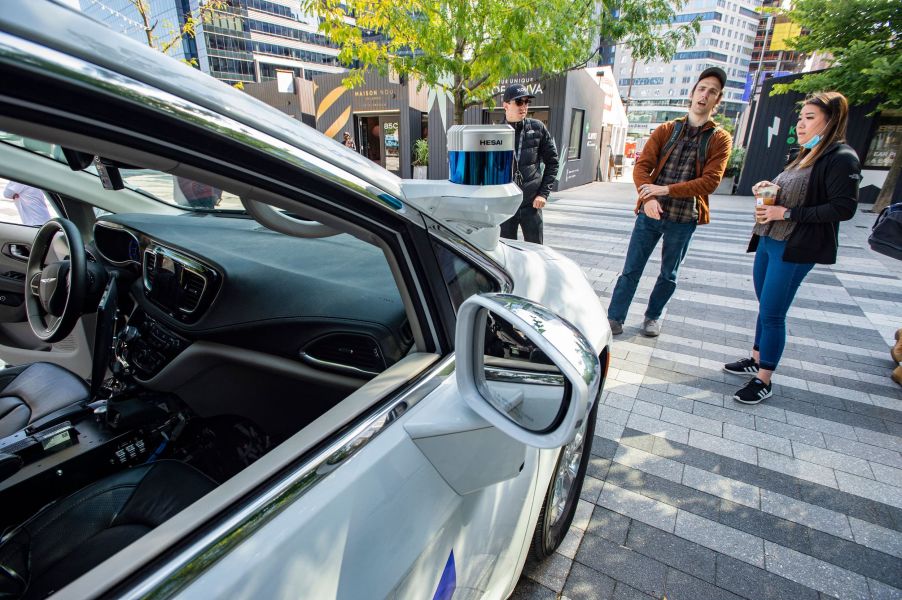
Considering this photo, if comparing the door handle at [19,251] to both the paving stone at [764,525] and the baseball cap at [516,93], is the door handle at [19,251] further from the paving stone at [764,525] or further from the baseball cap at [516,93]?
the paving stone at [764,525]

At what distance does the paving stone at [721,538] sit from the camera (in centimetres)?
201

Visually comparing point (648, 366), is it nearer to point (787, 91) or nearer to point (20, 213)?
point (20, 213)

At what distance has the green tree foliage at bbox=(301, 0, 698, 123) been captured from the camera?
223 inches

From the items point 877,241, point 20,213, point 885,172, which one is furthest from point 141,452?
point 885,172

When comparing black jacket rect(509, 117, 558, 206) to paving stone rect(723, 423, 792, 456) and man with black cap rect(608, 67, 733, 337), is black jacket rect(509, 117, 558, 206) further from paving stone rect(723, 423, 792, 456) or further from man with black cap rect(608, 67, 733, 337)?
paving stone rect(723, 423, 792, 456)

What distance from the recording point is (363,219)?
1.00 m

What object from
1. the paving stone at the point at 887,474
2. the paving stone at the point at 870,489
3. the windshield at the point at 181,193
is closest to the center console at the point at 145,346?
the windshield at the point at 181,193

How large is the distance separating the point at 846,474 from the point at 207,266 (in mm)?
3418

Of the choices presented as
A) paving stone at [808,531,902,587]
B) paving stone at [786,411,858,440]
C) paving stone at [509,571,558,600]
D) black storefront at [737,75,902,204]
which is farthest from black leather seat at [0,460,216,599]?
black storefront at [737,75,902,204]

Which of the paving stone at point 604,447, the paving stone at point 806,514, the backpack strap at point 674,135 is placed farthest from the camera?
the backpack strap at point 674,135

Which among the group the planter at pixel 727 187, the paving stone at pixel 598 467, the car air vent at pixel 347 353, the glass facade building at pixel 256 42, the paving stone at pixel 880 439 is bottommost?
the paving stone at pixel 598 467

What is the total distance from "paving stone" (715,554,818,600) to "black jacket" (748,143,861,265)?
187 centimetres

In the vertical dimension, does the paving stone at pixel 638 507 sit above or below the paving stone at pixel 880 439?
below

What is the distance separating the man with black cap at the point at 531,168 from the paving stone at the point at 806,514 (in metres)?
3.25
